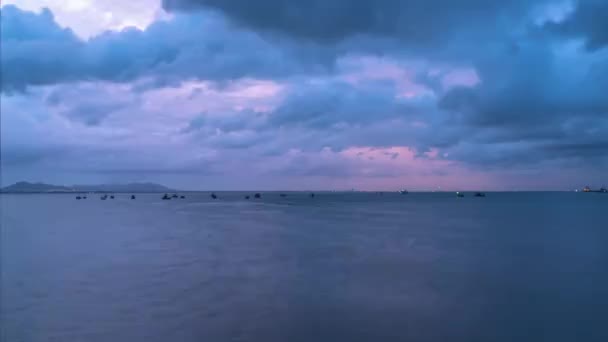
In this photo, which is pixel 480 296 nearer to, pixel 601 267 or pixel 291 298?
pixel 291 298

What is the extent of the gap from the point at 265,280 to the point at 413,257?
490 inches

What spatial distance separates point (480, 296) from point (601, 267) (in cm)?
1296

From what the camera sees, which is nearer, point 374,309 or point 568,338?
point 568,338

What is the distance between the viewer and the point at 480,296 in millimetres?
18781

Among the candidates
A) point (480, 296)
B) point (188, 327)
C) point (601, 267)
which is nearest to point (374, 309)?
point (480, 296)

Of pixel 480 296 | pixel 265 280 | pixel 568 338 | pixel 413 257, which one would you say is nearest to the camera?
pixel 568 338

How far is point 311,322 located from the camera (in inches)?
585

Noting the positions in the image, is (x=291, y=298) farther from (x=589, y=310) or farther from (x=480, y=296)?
(x=589, y=310)

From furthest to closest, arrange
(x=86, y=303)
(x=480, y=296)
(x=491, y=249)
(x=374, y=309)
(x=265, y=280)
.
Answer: (x=491, y=249)
(x=265, y=280)
(x=480, y=296)
(x=86, y=303)
(x=374, y=309)

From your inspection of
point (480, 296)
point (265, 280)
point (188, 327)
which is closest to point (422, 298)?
point (480, 296)

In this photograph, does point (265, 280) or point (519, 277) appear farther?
point (519, 277)

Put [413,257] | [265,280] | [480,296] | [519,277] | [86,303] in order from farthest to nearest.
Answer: [413,257]
[519,277]
[265,280]
[480,296]
[86,303]

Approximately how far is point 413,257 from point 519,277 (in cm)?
744

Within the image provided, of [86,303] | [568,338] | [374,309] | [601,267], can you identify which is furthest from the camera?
[601,267]
